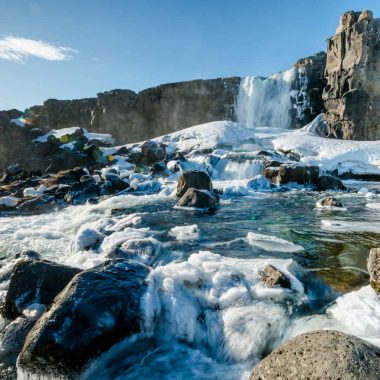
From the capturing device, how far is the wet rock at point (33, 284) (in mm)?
5668

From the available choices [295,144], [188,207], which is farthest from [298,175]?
[295,144]

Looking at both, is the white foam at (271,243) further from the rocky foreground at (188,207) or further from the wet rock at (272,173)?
the wet rock at (272,173)

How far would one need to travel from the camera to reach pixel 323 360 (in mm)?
3143

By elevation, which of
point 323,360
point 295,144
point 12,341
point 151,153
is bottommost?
point 12,341

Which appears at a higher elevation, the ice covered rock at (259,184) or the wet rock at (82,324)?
the ice covered rock at (259,184)

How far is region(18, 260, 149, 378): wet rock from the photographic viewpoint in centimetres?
400

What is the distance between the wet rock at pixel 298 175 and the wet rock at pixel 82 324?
16.0m

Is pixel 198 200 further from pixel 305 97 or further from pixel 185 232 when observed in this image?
pixel 305 97

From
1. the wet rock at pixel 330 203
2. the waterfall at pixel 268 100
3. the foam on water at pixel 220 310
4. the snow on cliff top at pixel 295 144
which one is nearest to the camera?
the foam on water at pixel 220 310

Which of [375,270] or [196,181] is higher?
[196,181]

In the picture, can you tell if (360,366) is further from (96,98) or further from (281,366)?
(96,98)

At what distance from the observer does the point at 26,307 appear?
18.2 ft

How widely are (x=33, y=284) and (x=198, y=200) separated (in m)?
8.68

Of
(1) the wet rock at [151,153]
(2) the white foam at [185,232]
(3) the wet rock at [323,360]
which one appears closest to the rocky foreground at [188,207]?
(3) the wet rock at [323,360]
